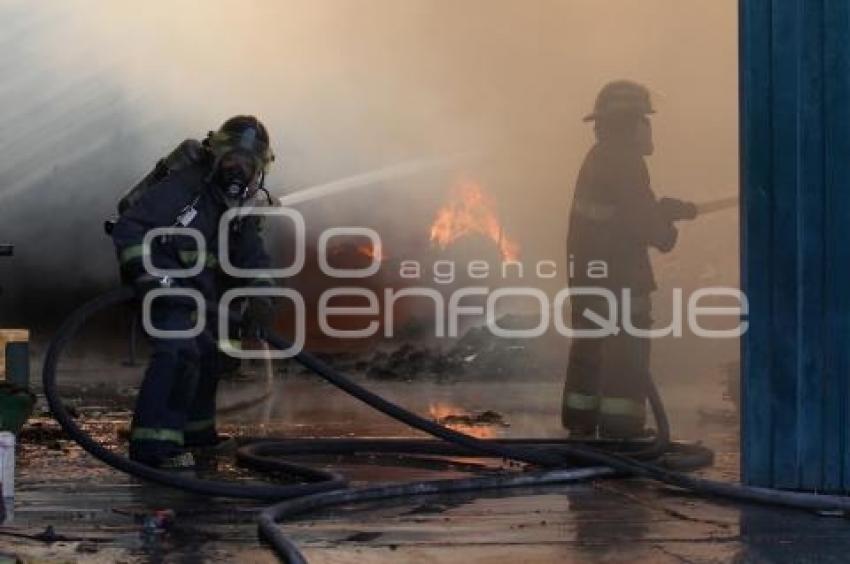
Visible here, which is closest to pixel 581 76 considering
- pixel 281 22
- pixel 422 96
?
pixel 422 96

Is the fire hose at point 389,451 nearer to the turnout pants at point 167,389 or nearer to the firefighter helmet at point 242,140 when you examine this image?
the turnout pants at point 167,389

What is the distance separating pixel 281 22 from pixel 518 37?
61.9 inches

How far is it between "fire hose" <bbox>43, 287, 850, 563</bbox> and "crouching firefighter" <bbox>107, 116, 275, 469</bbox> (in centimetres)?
15

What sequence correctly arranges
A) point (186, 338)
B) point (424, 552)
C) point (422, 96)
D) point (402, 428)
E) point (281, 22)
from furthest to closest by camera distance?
point (422, 96)
point (281, 22)
point (402, 428)
point (186, 338)
point (424, 552)

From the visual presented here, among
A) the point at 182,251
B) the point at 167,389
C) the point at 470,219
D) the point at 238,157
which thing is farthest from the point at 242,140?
the point at 470,219

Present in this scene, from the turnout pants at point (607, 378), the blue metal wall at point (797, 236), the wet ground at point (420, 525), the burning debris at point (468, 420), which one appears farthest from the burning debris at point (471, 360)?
the blue metal wall at point (797, 236)

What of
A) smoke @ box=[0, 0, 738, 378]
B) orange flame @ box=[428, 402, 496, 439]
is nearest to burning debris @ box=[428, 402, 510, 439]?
orange flame @ box=[428, 402, 496, 439]

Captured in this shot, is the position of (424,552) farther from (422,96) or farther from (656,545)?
(422,96)

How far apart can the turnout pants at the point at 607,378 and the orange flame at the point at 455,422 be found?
367mm

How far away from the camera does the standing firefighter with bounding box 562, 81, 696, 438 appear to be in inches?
193

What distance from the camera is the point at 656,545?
2758mm

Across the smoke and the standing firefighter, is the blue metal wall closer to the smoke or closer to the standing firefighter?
the standing firefighter

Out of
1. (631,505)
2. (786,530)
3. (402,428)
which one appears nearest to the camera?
(786,530)

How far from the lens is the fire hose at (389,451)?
321cm
